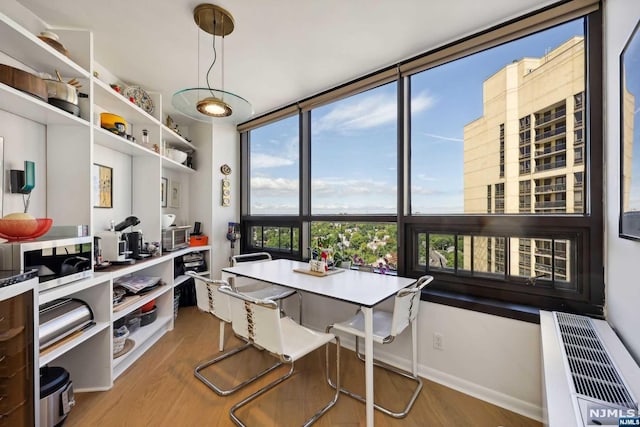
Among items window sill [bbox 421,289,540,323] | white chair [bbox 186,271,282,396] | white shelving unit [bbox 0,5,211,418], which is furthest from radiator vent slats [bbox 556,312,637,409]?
white shelving unit [bbox 0,5,211,418]

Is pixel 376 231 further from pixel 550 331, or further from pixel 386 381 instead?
pixel 550 331

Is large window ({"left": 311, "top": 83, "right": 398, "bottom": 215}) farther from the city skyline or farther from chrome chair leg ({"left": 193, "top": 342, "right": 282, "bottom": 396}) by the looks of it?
chrome chair leg ({"left": 193, "top": 342, "right": 282, "bottom": 396})

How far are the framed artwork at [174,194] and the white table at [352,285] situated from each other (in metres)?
1.69

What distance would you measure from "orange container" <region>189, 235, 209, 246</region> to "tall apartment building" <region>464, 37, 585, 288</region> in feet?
10.1

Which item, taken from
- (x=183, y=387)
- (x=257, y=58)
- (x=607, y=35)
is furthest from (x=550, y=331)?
(x=257, y=58)

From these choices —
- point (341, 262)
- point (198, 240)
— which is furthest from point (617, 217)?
point (198, 240)

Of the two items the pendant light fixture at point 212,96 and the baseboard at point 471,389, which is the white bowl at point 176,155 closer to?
the pendant light fixture at point 212,96

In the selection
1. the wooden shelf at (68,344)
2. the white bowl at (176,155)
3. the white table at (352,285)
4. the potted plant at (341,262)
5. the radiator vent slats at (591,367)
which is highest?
the white bowl at (176,155)

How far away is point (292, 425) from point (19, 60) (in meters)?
2.79

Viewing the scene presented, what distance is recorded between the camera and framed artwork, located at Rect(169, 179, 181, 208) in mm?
3498

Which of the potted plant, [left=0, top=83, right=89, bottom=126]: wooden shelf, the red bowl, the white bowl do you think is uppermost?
the white bowl

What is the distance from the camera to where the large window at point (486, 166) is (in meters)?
1.61

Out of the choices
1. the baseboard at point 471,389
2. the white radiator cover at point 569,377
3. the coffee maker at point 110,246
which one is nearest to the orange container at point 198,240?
the coffee maker at point 110,246

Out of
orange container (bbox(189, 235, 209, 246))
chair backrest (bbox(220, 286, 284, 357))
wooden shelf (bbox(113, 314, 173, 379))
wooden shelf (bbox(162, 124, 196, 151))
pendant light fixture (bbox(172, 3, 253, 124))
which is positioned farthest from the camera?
orange container (bbox(189, 235, 209, 246))
